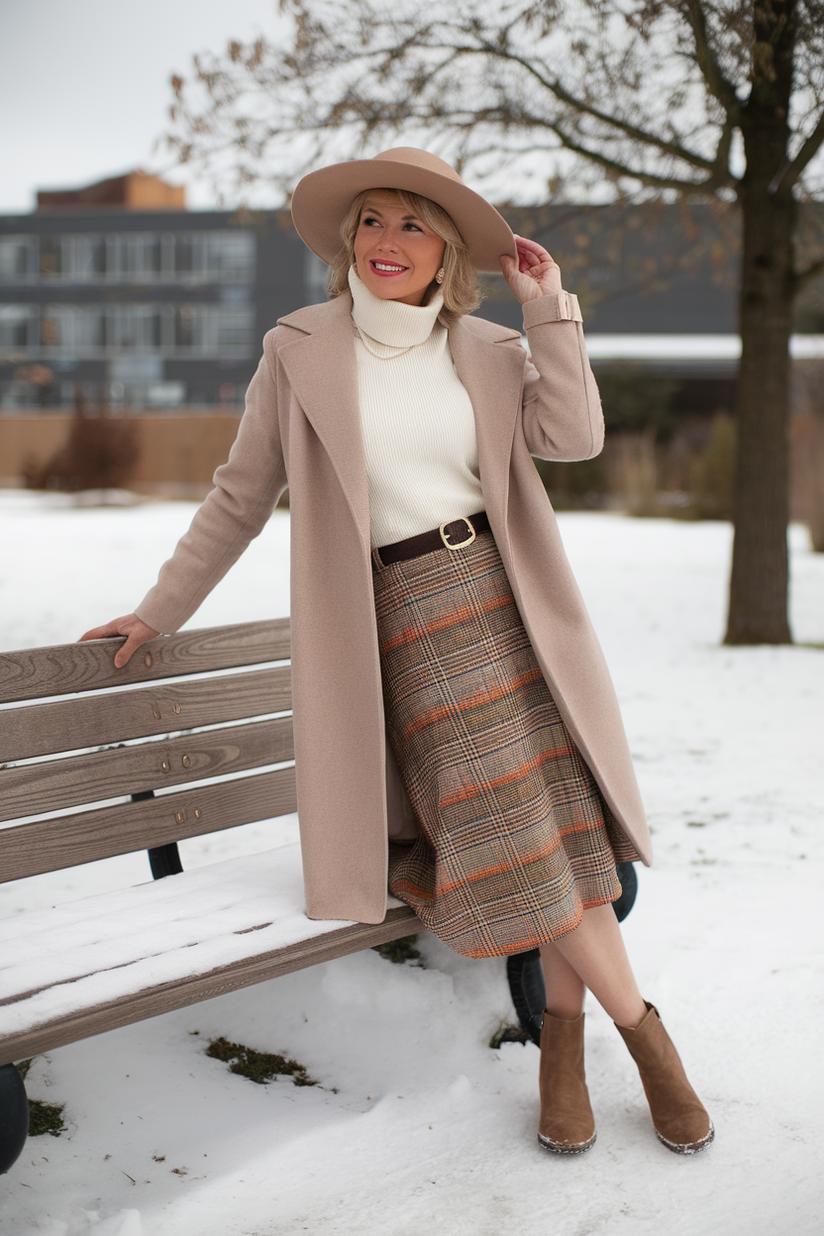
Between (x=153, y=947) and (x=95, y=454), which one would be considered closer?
(x=153, y=947)

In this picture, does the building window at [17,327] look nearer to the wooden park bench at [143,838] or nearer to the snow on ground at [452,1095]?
the snow on ground at [452,1095]

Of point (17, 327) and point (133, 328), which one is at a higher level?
point (17, 327)

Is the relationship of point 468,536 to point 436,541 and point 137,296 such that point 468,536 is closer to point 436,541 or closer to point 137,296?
point 436,541

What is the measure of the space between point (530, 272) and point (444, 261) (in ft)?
0.57

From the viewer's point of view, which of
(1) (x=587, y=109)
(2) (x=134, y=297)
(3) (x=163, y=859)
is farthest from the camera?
(2) (x=134, y=297)

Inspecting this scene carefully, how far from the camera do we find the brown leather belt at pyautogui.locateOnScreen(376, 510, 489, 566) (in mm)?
2334

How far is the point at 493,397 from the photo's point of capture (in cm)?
237

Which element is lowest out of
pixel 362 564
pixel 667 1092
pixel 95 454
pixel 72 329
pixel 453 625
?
pixel 667 1092

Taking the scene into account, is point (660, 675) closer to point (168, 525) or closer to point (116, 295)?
point (168, 525)

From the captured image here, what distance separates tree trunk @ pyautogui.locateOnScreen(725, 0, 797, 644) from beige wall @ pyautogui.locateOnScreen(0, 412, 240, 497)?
17641 millimetres

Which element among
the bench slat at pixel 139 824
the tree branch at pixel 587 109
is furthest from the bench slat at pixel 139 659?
the tree branch at pixel 587 109

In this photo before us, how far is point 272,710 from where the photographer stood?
291 centimetres

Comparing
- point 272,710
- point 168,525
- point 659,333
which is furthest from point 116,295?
point 272,710

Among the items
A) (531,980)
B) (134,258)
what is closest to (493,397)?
(531,980)
